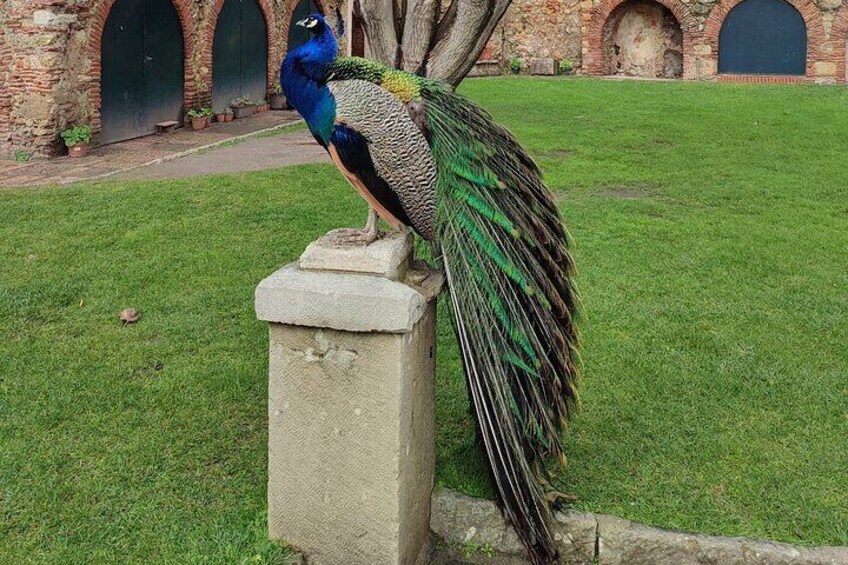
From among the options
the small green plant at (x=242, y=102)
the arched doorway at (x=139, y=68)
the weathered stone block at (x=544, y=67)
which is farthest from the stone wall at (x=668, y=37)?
the arched doorway at (x=139, y=68)

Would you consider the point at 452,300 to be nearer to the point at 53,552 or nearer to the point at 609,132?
the point at 53,552

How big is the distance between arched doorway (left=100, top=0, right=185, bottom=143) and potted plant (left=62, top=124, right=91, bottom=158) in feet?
2.55

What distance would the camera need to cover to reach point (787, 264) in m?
6.59

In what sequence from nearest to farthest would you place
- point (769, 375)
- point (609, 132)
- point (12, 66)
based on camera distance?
1. point (769, 375)
2. point (12, 66)
3. point (609, 132)

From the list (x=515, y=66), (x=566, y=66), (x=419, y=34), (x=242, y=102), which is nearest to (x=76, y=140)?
(x=242, y=102)

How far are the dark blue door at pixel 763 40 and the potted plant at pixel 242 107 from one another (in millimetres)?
12065

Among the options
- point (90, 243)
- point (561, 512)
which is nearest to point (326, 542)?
point (561, 512)

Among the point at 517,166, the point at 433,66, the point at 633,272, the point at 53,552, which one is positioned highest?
the point at 433,66

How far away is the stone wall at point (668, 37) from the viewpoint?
70.6 feet

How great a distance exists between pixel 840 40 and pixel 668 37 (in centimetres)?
419

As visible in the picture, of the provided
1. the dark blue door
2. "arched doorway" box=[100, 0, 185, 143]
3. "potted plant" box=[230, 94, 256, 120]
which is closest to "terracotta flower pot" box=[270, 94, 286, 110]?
"potted plant" box=[230, 94, 256, 120]

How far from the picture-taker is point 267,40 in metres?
17.8

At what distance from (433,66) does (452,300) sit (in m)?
3.82

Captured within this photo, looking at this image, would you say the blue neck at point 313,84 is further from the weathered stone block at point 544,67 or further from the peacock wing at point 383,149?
the weathered stone block at point 544,67
